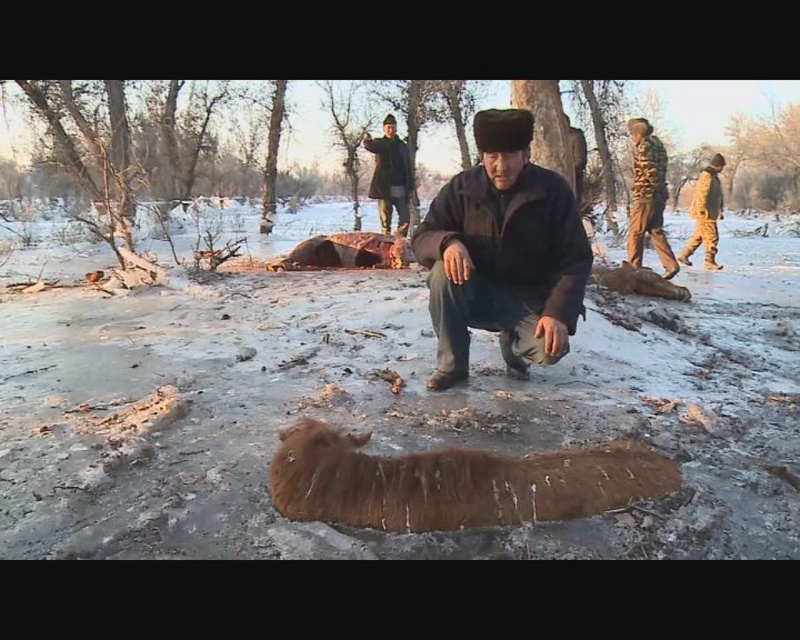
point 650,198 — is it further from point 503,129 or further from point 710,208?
point 503,129

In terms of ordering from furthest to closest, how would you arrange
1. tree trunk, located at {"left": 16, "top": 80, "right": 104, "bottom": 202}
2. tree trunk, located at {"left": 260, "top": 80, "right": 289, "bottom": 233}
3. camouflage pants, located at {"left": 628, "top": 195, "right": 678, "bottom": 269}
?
tree trunk, located at {"left": 260, "top": 80, "right": 289, "bottom": 233}
tree trunk, located at {"left": 16, "top": 80, "right": 104, "bottom": 202}
camouflage pants, located at {"left": 628, "top": 195, "right": 678, "bottom": 269}

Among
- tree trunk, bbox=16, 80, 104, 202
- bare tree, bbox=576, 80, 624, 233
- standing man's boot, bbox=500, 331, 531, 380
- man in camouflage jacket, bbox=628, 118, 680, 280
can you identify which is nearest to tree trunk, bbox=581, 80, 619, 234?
bare tree, bbox=576, 80, 624, 233

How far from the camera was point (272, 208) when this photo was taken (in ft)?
59.1

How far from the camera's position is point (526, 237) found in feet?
11.3

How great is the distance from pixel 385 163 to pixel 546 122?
186 inches

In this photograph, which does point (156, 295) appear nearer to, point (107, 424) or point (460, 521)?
point (107, 424)

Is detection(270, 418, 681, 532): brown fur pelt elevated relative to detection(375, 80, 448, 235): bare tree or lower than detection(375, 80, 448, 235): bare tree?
lower

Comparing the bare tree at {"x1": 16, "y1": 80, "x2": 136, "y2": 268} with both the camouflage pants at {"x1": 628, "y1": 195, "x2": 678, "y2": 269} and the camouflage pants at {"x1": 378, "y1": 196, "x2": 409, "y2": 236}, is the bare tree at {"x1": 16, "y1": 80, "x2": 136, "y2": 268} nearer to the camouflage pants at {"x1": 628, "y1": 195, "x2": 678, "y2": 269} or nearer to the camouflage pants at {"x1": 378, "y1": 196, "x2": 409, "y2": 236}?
the camouflage pants at {"x1": 378, "y1": 196, "x2": 409, "y2": 236}

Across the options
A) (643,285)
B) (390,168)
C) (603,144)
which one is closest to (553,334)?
(643,285)

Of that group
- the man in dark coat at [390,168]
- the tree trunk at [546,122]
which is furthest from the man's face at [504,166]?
the man in dark coat at [390,168]

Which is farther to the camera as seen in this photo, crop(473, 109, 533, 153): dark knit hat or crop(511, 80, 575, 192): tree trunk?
crop(511, 80, 575, 192): tree trunk

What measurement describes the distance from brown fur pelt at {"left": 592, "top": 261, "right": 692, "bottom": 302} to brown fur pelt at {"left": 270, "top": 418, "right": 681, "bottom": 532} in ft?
17.2

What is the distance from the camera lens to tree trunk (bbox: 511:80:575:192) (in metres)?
6.82
